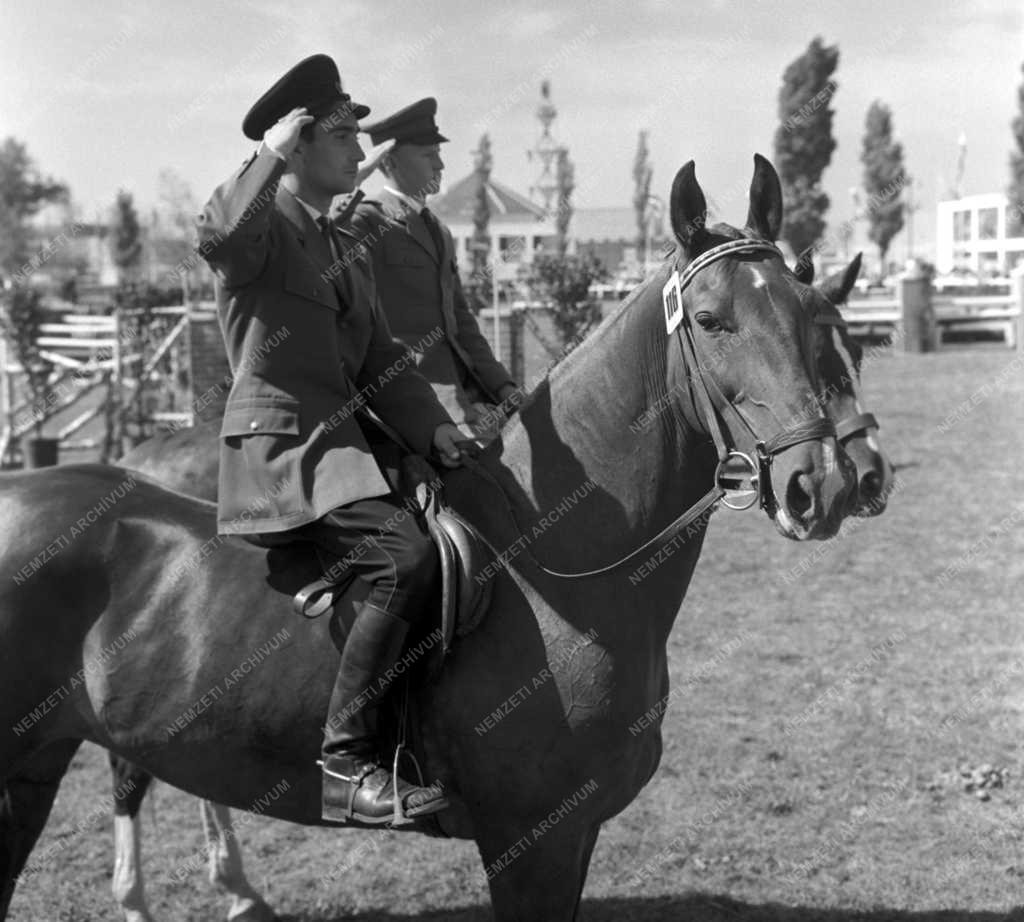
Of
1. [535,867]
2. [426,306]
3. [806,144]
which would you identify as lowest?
[535,867]

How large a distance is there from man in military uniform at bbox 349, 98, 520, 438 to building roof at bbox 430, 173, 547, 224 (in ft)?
109

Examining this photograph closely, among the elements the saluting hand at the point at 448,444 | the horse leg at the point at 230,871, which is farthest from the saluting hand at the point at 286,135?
the horse leg at the point at 230,871

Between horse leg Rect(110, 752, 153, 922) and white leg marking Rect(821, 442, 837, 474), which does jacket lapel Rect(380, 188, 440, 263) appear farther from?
white leg marking Rect(821, 442, 837, 474)

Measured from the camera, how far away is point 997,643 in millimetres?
7930

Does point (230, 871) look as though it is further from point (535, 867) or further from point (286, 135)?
point (286, 135)

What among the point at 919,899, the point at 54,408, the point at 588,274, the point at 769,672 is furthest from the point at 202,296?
the point at 919,899

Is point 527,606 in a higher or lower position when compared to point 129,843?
higher

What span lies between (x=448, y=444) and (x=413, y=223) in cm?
168

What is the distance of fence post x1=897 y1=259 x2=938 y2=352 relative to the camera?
1116 inches

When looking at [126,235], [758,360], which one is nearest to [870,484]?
[758,360]

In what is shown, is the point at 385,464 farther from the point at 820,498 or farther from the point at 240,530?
the point at 820,498

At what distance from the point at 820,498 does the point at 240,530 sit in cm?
159

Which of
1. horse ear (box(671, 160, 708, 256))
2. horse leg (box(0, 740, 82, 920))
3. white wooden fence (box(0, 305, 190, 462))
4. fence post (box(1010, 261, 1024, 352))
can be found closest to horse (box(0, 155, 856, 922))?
horse ear (box(671, 160, 708, 256))

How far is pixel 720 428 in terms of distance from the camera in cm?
303
